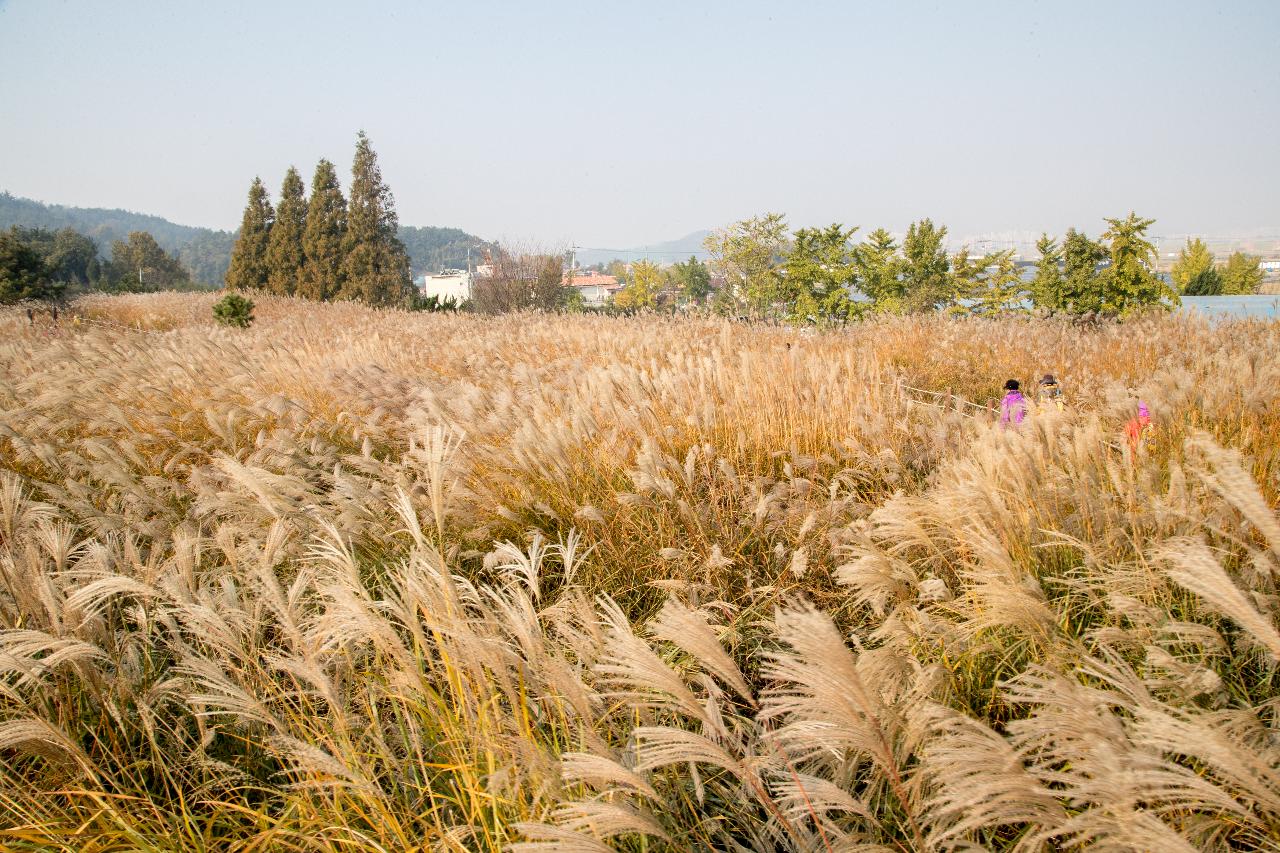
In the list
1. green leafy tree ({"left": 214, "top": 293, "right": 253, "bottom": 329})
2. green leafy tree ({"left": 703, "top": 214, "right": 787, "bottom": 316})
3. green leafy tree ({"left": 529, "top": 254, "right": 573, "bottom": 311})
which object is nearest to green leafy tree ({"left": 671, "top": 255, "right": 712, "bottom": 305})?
green leafy tree ({"left": 703, "top": 214, "right": 787, "bottom": 316})

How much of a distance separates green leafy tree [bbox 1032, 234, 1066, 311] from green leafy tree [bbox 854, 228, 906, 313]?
5185 millimetres

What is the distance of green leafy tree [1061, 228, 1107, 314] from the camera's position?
24.0 metres

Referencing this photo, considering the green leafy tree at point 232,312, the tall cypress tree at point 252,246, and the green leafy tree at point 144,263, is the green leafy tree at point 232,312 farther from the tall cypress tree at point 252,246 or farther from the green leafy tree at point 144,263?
the green leafy tree at point 144,263

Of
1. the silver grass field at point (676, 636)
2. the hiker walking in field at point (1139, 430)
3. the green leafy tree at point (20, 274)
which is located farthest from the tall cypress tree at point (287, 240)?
the hiker walking in field at point (1139, 430)

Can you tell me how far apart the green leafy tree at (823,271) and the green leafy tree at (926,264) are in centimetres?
199

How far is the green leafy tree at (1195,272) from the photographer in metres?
53.1

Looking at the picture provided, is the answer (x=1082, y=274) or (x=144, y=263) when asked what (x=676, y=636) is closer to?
(x=1082, y=274)

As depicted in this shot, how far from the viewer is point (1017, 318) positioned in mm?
10789

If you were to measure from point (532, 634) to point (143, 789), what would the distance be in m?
1.08

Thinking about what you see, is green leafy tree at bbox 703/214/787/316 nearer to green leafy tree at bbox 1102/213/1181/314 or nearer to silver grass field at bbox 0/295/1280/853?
green leafy tree at bbox 1102/213/1181/314

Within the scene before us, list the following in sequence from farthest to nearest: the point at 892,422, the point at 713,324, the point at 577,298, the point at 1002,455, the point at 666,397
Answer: the point at 577,298 < the point at 713,324 < the point at 666,397 < the point at 892,422 < the point at 1002,455

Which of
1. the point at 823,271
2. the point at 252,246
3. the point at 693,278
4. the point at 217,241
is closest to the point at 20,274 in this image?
the point at 252,246

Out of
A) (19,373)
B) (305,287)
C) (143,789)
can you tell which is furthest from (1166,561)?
(305,287)

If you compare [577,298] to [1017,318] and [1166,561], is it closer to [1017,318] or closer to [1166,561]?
[1017,318]
